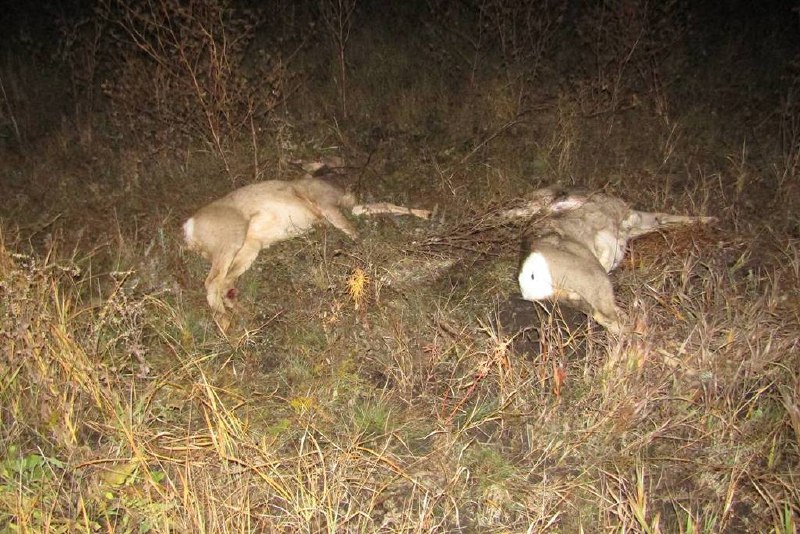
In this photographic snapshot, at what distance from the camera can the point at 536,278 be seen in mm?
3244

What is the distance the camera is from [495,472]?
96.4 inches

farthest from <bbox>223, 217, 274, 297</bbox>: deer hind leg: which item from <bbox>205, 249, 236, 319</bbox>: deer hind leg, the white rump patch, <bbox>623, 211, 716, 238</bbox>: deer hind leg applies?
<bbox>623, 211, 716, 238</bbox>: deer hind leg

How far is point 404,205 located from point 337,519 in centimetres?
275

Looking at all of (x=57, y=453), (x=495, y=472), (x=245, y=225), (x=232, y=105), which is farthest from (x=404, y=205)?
(x=57, y=453)

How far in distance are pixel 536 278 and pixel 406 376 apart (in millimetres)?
932

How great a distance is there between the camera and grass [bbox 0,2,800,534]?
7.39 feet

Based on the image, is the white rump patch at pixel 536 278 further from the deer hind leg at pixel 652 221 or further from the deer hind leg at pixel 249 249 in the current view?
the deer hind leg at pixel 249 249

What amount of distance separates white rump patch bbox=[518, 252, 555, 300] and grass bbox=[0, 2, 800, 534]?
0.44 ft

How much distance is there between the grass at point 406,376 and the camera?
2.25 metres

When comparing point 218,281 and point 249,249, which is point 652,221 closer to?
point 249,249

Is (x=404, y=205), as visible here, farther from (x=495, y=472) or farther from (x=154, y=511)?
(x=154, y=511)

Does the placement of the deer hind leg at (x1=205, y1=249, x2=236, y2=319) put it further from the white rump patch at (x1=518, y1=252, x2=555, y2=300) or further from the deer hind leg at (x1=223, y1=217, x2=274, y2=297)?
the white rump patch at (x1=518, y1=252, x2=555, y2=300)

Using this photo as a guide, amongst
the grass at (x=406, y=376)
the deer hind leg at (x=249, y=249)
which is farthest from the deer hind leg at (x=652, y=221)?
the deer hind leg at (x=249, y=249)

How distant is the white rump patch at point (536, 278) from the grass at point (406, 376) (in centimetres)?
13
